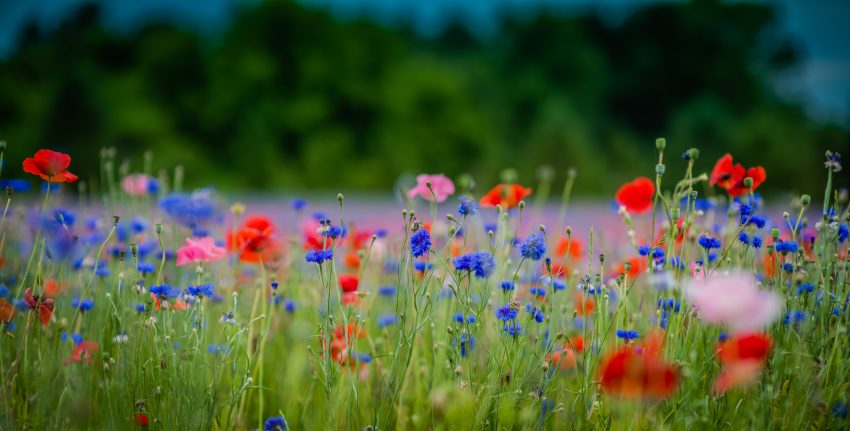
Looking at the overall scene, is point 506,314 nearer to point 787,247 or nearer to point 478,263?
point 478,263

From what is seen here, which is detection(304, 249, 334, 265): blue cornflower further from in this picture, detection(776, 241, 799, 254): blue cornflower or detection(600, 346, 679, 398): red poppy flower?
detection(776, 241, 799, 254): blue cornflower

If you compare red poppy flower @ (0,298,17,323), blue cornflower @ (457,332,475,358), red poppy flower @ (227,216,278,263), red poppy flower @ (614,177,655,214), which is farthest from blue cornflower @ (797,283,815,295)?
red poppy flower @ (0,298,17,323)

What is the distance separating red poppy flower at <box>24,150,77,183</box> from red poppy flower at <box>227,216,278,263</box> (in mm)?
517

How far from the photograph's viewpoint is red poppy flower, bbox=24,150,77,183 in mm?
1966

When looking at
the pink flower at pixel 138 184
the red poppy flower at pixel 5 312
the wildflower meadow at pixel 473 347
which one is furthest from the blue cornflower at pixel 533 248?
the pink flower at pixel 138 184

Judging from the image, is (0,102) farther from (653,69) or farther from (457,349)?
(653,69)

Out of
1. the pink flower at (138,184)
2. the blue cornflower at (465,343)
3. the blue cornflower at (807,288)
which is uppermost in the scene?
the pink flower at (138,184)

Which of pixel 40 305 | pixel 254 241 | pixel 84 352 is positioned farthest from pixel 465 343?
pixel 40 305

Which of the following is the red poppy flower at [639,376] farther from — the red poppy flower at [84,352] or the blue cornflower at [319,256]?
the red poppy flower at [84,352]

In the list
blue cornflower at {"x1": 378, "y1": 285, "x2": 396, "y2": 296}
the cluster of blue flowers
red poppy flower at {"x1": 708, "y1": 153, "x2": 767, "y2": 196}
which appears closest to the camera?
the cluster of blue flowers

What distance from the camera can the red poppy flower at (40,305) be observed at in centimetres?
193

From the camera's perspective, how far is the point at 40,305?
1.94 m

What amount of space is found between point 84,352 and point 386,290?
1105 millimetres

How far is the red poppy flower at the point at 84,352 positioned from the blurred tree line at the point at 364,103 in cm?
1360
